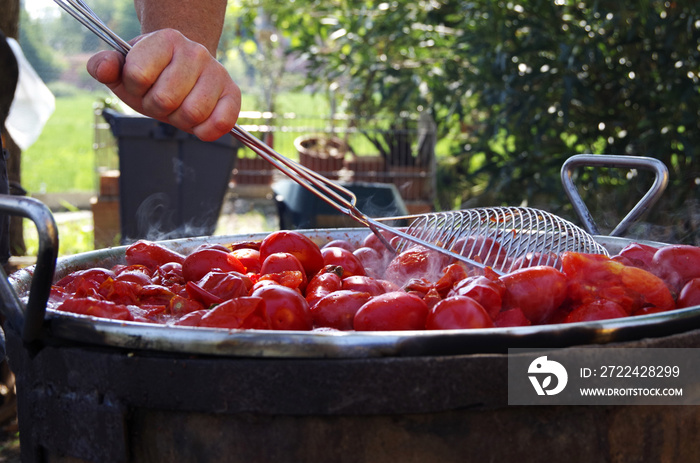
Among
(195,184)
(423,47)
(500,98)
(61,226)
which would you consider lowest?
(61,226)

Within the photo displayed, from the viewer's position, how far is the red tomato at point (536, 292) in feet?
4.68

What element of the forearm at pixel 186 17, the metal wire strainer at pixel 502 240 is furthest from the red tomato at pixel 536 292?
the forearm at pixel 186 17

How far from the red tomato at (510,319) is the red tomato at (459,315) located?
0.07m

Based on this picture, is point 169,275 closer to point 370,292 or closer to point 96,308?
point 96,308

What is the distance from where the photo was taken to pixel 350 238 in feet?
7.88

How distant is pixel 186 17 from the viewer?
6.72 ft

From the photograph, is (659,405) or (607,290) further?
(607,290)

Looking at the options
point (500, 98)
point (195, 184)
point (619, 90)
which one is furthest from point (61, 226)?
point (619, 90)

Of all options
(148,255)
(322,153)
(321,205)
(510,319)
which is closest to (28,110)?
(321,205)

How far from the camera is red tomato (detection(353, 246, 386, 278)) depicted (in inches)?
79.4

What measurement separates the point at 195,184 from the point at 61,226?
2701mm

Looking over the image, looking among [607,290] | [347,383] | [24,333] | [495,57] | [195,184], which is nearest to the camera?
[347,383]

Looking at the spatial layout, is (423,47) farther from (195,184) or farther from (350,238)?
(350,238)

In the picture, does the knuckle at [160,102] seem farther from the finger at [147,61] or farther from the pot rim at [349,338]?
the pot rim at [349,338]
